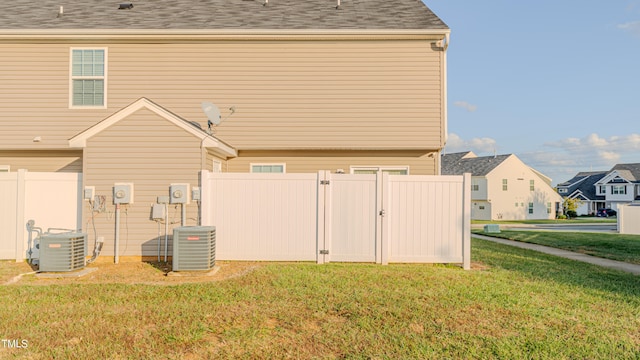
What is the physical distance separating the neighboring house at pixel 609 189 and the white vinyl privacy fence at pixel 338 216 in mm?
56334

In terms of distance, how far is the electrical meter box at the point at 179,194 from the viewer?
825cm

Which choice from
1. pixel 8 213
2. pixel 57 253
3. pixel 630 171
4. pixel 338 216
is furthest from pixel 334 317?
pixel 630 171

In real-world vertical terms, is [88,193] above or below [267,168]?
below

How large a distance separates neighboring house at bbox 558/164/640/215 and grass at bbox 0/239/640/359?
190 feet

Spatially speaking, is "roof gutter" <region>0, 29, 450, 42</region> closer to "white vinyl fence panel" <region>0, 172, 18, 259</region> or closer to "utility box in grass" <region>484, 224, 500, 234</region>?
"white vinyl fence panel" <region>0, 172, 18, 259</region>

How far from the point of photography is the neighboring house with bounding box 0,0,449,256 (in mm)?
10203

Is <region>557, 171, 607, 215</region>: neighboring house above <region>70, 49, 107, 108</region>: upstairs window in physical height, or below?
Answer: below

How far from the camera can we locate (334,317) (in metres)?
4.92

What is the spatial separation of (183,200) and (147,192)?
0.86 m

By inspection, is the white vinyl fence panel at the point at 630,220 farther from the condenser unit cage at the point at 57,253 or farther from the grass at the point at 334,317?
the condenser unit cage at the point at 57,253

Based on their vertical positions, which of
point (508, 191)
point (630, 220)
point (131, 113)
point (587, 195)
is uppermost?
point (131, 113)

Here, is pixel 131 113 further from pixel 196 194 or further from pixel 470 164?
pixel 470 164

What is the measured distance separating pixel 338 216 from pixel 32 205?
636cm

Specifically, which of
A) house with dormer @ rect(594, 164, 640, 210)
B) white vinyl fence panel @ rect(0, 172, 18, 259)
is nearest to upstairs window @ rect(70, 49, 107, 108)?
white vinyl fence panel @ rect(0, 172, 18, 259)
